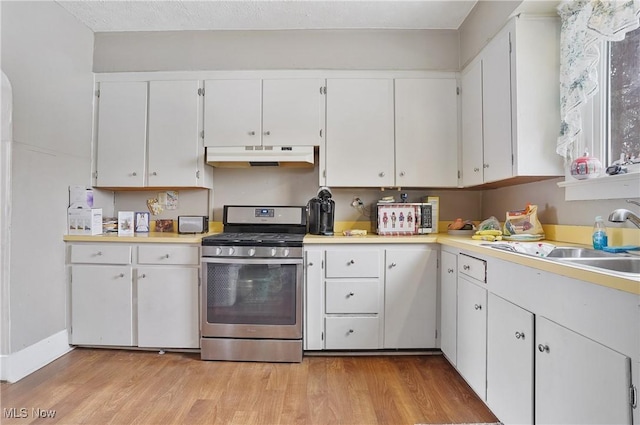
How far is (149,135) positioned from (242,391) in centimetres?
218

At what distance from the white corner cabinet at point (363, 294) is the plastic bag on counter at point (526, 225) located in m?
0.53

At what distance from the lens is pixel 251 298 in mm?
2299

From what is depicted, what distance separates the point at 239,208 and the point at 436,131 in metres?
1.83

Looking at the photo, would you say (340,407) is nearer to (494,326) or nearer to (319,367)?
(319,367)

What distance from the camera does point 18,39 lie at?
2078 millimetres

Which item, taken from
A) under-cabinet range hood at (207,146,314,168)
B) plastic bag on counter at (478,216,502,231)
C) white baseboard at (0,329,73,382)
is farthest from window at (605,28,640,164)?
white baseboard at (0,329,73,382)

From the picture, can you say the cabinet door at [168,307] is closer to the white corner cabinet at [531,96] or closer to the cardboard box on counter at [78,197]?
the cardboard box on counter at [78,197]

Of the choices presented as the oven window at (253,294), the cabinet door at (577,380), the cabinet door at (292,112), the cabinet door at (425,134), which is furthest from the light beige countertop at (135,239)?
the cabinet door at (577,380)

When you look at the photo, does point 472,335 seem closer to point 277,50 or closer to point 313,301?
point 313,301

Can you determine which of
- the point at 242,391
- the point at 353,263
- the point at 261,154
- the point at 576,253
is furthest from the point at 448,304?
the point at 261,154

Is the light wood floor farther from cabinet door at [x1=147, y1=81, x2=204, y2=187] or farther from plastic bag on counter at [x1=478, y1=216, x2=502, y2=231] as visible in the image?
cabinet door at [x1=147, y1=81, x2=204, y2=187]

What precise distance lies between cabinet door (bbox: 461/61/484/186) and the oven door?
153cm

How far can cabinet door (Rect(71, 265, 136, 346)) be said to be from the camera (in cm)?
239

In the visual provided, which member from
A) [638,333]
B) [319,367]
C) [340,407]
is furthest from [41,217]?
[638,333]
